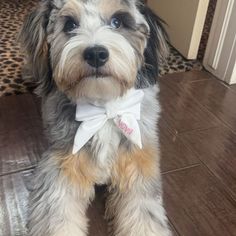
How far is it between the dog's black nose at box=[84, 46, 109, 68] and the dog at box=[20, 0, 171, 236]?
0.12 ft

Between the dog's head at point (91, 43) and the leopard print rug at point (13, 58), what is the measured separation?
0.41 metres

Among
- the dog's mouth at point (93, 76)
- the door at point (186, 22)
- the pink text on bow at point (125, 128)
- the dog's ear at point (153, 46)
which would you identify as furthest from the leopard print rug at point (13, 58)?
the dog's mouth at point (93, 76)

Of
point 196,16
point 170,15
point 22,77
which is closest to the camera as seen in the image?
point 22,77

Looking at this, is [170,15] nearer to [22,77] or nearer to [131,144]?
[22,77]

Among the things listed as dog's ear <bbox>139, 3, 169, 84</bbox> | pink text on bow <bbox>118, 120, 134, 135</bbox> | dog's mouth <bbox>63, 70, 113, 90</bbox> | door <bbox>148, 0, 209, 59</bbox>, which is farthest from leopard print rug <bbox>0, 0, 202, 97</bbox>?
dog's mouth <bbox>63, 70, 113, 90</bbox>

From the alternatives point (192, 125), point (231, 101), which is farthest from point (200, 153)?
point (231, 101)

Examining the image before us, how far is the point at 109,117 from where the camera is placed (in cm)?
115

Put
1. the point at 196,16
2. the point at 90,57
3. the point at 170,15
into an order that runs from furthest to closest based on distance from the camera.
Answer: the point at 170,15
the point at 196,16
the point at 90,57

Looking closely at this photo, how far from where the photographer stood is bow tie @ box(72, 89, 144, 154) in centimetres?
112

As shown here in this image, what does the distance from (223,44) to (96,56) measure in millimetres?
1262

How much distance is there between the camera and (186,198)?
4.43ft

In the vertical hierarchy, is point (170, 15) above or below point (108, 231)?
above

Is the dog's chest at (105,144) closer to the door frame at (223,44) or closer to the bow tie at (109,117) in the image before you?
the bow tie at (109,117)

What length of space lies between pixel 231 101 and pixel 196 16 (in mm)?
511
